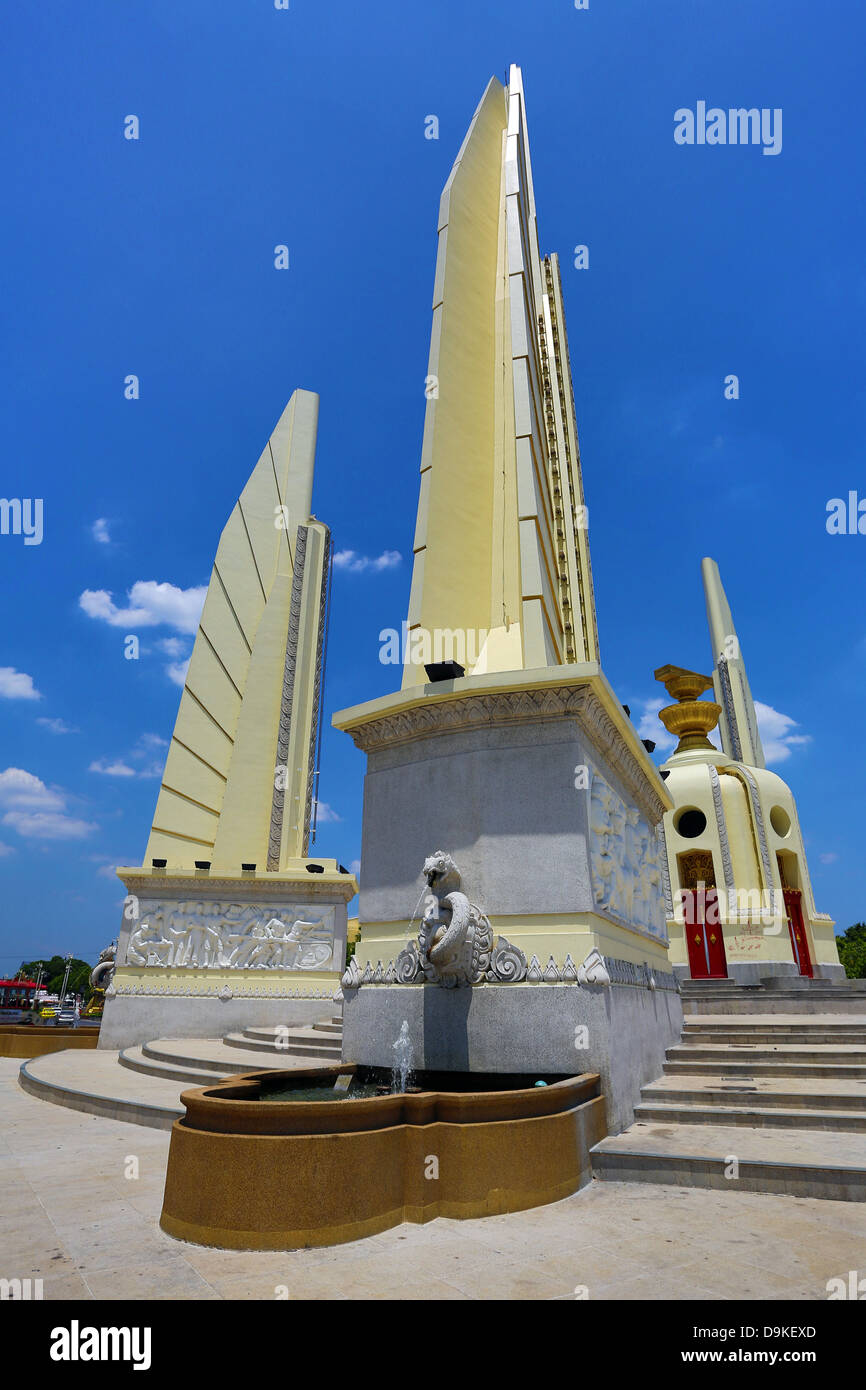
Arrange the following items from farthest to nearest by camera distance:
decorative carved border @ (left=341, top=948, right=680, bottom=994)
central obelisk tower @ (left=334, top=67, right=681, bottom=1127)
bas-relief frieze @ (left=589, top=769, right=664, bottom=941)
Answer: bas-relief frieze @ (left=589, top=769, right=664, bottom=941)
central obelisk tower @ (left=334, top=67, right=681, bottom=1127)
decorative carved border @ (left=341, top=948, right=680, bottom=994)

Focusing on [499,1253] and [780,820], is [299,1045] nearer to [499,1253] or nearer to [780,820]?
[499,1253]

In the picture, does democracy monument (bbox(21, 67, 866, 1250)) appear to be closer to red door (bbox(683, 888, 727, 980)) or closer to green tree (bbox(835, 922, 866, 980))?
red door (bbox(683, 888, 727, 980))

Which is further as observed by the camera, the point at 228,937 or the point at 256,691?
the point at 256,691

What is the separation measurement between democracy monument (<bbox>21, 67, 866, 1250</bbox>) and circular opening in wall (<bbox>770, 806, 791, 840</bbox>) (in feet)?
25.0

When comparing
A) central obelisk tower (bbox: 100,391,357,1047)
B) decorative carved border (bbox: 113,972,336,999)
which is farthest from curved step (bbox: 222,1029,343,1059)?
central obelisk tower (bbox: 100,391,357,1047)

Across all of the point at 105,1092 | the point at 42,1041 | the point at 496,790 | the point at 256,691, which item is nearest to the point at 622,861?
the point at 496,790

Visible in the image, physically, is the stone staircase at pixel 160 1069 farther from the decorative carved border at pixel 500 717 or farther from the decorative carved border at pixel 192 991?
the decorative carved border at pixel 500 717

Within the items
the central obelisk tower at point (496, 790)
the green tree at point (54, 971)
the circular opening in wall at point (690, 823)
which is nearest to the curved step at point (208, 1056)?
the central obelisk tower at point (496, 790)

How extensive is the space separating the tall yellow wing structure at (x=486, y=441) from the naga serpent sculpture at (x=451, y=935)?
238cm

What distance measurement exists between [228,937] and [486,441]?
10.2 metres

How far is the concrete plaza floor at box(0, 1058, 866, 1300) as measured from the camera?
9.78ft

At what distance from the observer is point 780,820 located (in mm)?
22391
